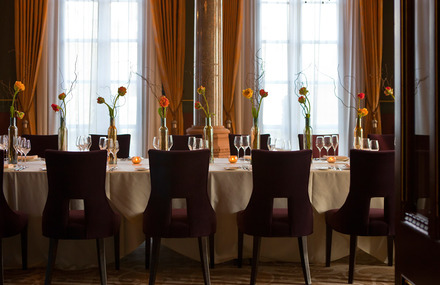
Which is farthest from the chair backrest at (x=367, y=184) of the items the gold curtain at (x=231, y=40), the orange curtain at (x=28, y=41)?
the orange curtain at (x=28, y=41)

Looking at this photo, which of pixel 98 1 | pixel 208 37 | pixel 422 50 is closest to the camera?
pixel 422 50

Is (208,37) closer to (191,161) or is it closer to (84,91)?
(84,91)

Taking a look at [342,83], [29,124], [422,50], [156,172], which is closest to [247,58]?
[342,83]

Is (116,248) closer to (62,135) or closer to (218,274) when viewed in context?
(218,274)

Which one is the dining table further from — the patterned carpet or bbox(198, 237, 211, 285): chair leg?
bbox(198, 237, 211, 285): chair leg

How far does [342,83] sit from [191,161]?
5.86 metres

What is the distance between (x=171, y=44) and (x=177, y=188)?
5456mm

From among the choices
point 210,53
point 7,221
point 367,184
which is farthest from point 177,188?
point 210,53

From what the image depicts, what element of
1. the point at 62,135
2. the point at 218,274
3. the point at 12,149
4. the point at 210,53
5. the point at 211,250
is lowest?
the point at 218,274

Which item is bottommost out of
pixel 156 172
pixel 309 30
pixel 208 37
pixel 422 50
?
pixel 156 172

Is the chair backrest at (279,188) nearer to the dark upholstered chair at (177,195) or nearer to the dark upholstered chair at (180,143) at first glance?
the dark upholstered chair at (177,195)

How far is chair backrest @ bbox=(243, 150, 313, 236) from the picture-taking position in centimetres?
315

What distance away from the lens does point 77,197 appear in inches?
121

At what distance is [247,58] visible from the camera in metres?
8.25
